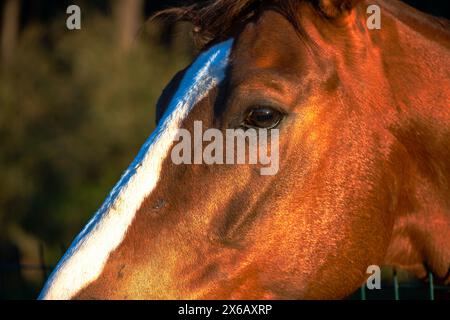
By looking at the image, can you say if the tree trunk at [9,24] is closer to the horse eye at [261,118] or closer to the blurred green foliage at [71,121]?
the blurred green foliage at [71,121]

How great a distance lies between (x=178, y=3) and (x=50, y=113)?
15.3 metres

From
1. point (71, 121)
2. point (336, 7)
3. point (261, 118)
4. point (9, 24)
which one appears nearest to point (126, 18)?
point (71, 121)

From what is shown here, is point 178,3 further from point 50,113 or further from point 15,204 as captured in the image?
point 50,113

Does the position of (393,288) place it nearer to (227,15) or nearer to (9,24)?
(227,15)

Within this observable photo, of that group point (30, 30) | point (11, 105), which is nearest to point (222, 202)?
point (11, 105)

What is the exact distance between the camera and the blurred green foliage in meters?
16.4

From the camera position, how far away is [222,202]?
113 inches

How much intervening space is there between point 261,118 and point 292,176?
28 centimetres

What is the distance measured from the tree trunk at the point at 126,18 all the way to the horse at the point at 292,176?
1701cm

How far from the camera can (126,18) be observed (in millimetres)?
21359

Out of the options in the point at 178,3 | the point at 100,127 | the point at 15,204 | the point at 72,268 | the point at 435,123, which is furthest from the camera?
the point at 100,127

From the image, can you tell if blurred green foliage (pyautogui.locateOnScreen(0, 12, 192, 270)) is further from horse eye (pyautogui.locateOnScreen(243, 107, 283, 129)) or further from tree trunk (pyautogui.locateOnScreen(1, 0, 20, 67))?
horse eye (pyautogui.locateOnScreen(243, 107, 283, 129))

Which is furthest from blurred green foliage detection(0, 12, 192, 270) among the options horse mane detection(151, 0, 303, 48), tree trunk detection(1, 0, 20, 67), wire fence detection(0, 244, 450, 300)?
horse mane detection(151, 0, 303, 48)

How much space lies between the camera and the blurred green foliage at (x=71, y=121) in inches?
644
